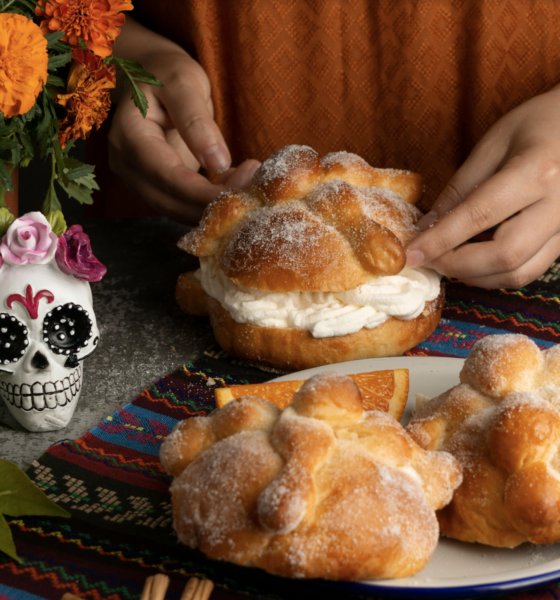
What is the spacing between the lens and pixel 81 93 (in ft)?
3.85

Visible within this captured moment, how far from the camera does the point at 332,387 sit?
814 millimetres

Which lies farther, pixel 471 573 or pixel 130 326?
pixel 130 326

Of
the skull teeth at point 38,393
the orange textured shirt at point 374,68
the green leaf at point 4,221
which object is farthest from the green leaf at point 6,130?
the orange textured shirt at point 374,68

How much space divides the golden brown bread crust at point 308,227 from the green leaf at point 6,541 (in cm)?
61

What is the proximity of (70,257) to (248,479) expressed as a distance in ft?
1.86

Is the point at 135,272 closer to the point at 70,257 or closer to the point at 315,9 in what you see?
the point at 70,257

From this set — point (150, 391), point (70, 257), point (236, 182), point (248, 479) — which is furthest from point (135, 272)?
point (248, 479)

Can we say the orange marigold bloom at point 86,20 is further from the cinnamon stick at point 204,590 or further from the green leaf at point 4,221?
the cinnamon stick at point 204,590

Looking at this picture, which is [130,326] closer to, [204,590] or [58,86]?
[58,86]

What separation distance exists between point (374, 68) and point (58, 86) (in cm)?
101

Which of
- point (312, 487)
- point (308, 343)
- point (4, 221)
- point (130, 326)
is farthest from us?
point (130, 326)

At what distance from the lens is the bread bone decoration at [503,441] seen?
2.56ft

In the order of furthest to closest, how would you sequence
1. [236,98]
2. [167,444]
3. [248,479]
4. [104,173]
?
[104,173] < [236,98] < [167,444] < [248,479]

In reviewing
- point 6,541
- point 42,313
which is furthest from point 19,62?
point 6,541
